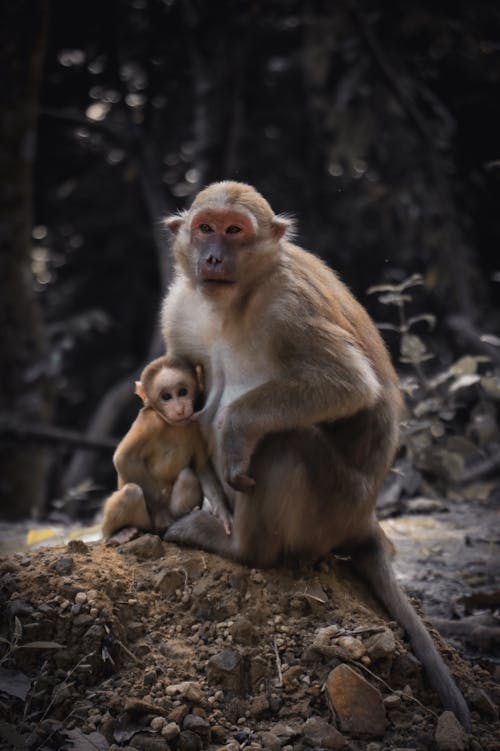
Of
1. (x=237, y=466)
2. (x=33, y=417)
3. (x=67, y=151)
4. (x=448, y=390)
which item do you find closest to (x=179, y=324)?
(x=237, y=466)

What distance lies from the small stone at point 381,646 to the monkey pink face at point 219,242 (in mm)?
1526

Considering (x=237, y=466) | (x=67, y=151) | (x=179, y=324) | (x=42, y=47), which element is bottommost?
(x=237, y=466)

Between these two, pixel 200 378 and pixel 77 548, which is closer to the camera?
pixel 77 548

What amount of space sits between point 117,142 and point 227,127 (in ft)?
5.18

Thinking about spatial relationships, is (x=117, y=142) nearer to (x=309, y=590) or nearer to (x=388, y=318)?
(x=388, y=318)

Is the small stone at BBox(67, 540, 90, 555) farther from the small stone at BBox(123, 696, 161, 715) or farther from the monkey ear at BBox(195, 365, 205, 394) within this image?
the monkey ear at BBox(195, 365, 205, 394)

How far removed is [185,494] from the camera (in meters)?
→ 3.62

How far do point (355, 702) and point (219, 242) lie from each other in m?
1.90

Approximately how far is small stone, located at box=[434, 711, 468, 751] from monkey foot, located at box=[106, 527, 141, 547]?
148cm

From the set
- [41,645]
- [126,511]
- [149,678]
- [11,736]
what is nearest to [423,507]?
[126,511]

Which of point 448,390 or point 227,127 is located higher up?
point 227,127

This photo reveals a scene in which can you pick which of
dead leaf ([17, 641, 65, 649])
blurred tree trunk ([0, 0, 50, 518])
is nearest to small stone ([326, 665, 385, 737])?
dead leaf ([17, 641, 65, 649])

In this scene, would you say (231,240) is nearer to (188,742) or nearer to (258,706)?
(258,706)

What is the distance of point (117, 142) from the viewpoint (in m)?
9.56
